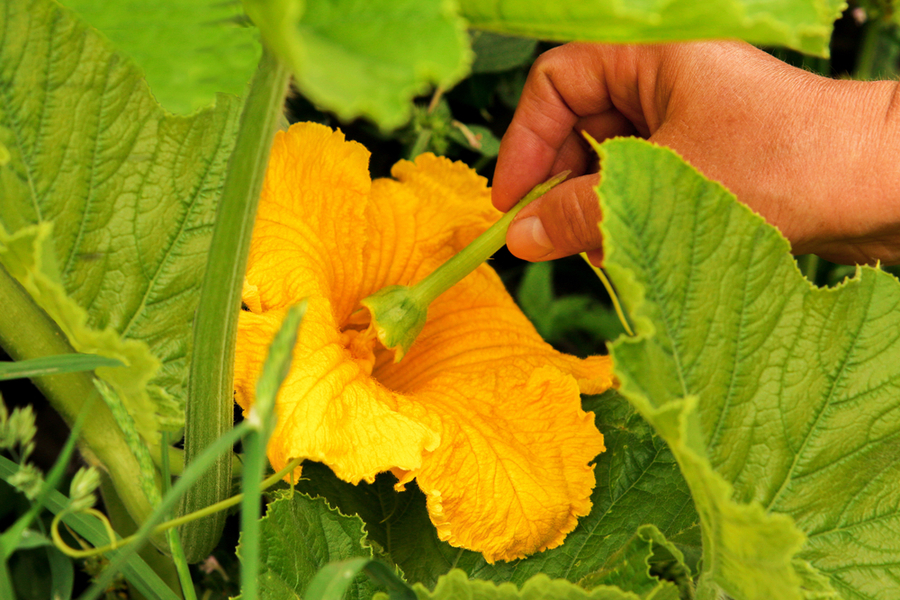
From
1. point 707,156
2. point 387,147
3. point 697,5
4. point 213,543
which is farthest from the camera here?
point 387,147

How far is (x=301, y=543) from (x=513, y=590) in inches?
10.5

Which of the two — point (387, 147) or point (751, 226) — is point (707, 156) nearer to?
point (751, 226)

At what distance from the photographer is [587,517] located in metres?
0.95

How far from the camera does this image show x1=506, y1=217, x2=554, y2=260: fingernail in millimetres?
1042

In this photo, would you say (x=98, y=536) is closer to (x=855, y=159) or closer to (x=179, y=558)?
(x=179, y=558)

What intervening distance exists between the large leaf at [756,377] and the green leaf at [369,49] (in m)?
0.24

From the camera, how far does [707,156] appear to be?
3.31ft

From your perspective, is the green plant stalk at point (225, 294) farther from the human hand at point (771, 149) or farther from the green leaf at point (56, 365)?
the human hand at point (771, 149)

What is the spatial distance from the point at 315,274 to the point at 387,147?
0.79 m

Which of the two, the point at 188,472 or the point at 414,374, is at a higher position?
the point at 188,472

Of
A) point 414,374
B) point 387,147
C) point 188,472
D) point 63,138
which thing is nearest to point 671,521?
point 414,374

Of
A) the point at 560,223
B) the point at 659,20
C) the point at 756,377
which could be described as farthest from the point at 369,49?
the point at 560,223

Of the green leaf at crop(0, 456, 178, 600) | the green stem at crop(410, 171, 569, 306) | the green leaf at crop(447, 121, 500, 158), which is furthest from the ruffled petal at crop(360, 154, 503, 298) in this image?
the green leaf at crop(0, 456, 178, 600)

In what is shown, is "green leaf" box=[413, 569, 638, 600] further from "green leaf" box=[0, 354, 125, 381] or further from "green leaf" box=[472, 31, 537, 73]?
"green leaf" box=[472, 31, 537, 73]
